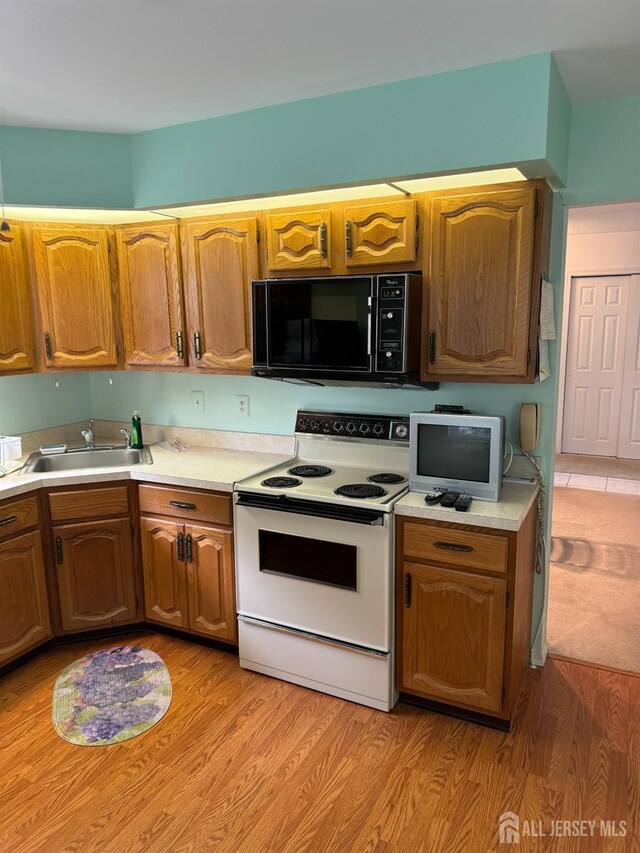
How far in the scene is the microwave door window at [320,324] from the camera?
249cm

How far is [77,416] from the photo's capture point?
369cm

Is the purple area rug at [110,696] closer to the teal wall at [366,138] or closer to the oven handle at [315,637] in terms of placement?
the oven handle at [315,637]

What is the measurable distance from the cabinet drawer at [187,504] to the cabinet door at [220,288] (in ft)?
2.07

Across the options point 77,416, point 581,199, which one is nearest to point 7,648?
point 77,416

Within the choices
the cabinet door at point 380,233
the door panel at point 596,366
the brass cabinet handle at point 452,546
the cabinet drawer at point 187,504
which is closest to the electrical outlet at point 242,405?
the cabinet drawer at point 187,504

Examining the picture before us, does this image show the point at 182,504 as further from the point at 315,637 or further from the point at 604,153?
the point at 604,153

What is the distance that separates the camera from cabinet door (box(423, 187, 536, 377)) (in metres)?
2.27

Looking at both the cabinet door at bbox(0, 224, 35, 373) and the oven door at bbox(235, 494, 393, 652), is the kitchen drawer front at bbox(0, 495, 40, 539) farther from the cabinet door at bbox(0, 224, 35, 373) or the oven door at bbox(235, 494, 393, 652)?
the oven door at bbox(235, 494, 393, 652)

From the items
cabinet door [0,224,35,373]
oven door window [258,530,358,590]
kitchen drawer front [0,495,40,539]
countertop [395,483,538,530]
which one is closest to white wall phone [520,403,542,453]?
countertop [395,483,538,530]

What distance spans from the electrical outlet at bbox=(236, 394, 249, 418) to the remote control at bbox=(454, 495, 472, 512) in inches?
53.9

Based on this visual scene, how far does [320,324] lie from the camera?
2.58m

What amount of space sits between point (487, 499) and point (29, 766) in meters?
2.00

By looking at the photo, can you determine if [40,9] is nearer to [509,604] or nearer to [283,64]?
[283,64]

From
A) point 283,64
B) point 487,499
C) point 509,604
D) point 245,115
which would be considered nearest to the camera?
point 283,64
